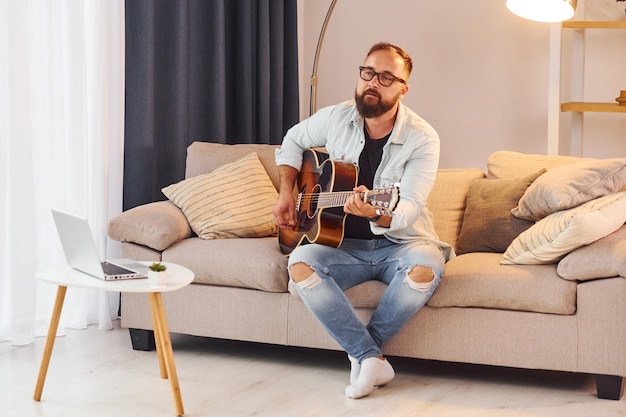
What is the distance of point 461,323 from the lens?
289cm

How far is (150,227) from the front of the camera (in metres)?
3.24

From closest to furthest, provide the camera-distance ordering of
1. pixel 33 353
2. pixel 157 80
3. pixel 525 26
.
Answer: pixel 33 353
pixel 157 80
pixel 525 26

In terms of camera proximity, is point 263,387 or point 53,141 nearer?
point 263,387

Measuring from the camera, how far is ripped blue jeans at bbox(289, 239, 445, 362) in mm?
2820

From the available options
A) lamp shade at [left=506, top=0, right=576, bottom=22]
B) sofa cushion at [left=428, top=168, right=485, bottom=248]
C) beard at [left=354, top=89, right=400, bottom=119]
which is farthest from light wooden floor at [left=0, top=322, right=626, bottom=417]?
lamp shade at [left=506, top=0, right=576, bottom=22]

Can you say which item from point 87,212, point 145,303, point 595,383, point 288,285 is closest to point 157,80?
point 87,212

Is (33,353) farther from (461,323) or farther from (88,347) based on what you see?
(461,323)

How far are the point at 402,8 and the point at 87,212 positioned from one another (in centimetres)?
198

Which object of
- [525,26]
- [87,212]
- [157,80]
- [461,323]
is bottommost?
[461,323]

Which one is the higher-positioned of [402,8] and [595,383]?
[402,8]

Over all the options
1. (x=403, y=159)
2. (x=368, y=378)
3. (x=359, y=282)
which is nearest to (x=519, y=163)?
(x=403, y=159)

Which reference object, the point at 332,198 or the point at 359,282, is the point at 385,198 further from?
the point at 359,282

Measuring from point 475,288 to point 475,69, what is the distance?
1.96m

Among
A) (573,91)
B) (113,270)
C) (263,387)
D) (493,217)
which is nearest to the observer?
(113,270)
